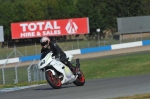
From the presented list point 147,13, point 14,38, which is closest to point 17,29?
point 14,38

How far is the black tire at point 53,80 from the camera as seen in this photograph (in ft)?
43.5

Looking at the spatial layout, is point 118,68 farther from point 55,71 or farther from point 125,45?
point 55,71

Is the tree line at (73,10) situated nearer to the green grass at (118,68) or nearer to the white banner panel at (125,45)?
the white banner panel at (125,45)

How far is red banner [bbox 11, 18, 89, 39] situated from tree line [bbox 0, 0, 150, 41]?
5.94m

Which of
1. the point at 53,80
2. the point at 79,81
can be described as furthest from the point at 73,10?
the point at 53,80

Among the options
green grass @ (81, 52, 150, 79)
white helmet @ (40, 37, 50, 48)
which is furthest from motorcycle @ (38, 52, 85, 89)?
green grass @ (81, 52, 150, 79)

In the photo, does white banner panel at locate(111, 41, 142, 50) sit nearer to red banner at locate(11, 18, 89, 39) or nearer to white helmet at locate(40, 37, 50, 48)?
red banner at locate(11, 18, 89, 39)

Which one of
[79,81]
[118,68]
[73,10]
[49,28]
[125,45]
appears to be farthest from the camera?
[73,10]

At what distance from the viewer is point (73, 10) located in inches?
2940

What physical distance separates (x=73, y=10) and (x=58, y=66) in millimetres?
61543

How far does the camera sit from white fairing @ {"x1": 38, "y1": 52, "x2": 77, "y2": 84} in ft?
43.5

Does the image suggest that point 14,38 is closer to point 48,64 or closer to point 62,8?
point 62,8

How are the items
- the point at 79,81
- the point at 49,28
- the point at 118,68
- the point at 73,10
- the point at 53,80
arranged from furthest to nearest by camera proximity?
the point at 73,10 < the point at 49,28 < the point at 118,68 < the point at 79,81 < the point at 53,80

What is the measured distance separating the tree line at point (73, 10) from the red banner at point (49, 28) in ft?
19.5
